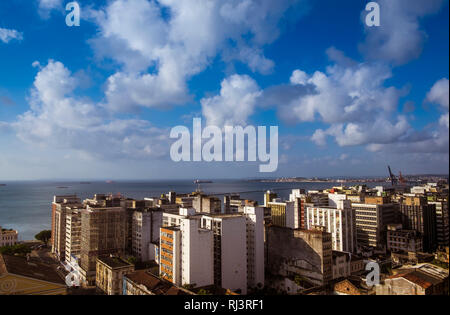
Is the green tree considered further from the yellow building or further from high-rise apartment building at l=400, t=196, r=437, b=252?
high-rise apartment building at l=400, t=196, r=437, b=252

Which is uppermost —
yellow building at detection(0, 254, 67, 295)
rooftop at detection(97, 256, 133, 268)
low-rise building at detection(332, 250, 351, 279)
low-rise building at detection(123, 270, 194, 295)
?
yellow building at detection(0, 254, 67, 295)

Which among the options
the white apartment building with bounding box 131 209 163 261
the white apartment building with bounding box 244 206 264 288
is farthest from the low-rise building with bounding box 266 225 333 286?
the white apartment building with bounding box 131 209 163 261

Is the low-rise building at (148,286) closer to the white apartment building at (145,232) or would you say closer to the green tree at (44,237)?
the white apartment building at (145,232)

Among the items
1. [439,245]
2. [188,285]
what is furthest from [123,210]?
[439,245]

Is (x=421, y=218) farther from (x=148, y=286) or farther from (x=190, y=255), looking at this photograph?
(x=148, y=286)

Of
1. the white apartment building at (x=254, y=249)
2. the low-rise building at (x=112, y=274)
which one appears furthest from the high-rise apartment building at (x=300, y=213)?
the low-rise building at (x=112, y=274)

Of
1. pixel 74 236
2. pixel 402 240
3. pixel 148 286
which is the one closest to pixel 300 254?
pixel 148 286
